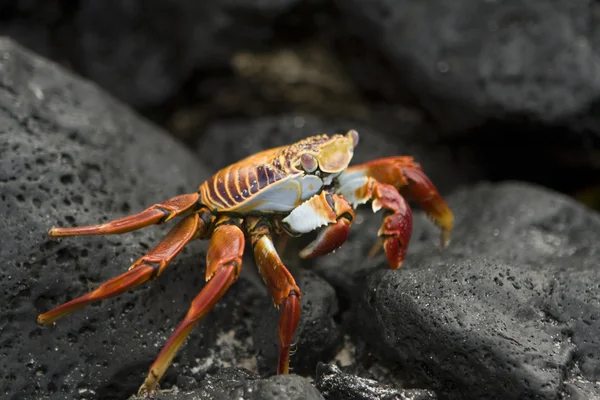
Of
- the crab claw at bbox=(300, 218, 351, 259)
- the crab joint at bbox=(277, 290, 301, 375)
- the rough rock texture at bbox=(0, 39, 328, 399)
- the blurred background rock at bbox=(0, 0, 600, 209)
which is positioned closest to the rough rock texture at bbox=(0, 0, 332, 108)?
the blurred background rock at bbox=(0, 0, 600, 209)

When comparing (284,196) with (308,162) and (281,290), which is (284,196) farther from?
(281,290)

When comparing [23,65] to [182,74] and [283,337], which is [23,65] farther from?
[283,337]

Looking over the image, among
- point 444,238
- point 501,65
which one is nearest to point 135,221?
point 444,238

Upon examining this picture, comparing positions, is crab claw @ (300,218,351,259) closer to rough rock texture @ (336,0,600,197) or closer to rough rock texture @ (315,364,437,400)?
rough rock texture @ (315,364,437,400)

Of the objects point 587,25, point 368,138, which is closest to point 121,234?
point 368,138

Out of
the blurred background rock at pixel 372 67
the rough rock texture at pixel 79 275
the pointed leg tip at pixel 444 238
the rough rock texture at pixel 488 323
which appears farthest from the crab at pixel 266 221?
the blurred background rock at pixel 372 67

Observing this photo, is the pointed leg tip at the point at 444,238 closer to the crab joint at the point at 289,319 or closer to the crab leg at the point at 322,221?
the crab leg at the point at 322,221
